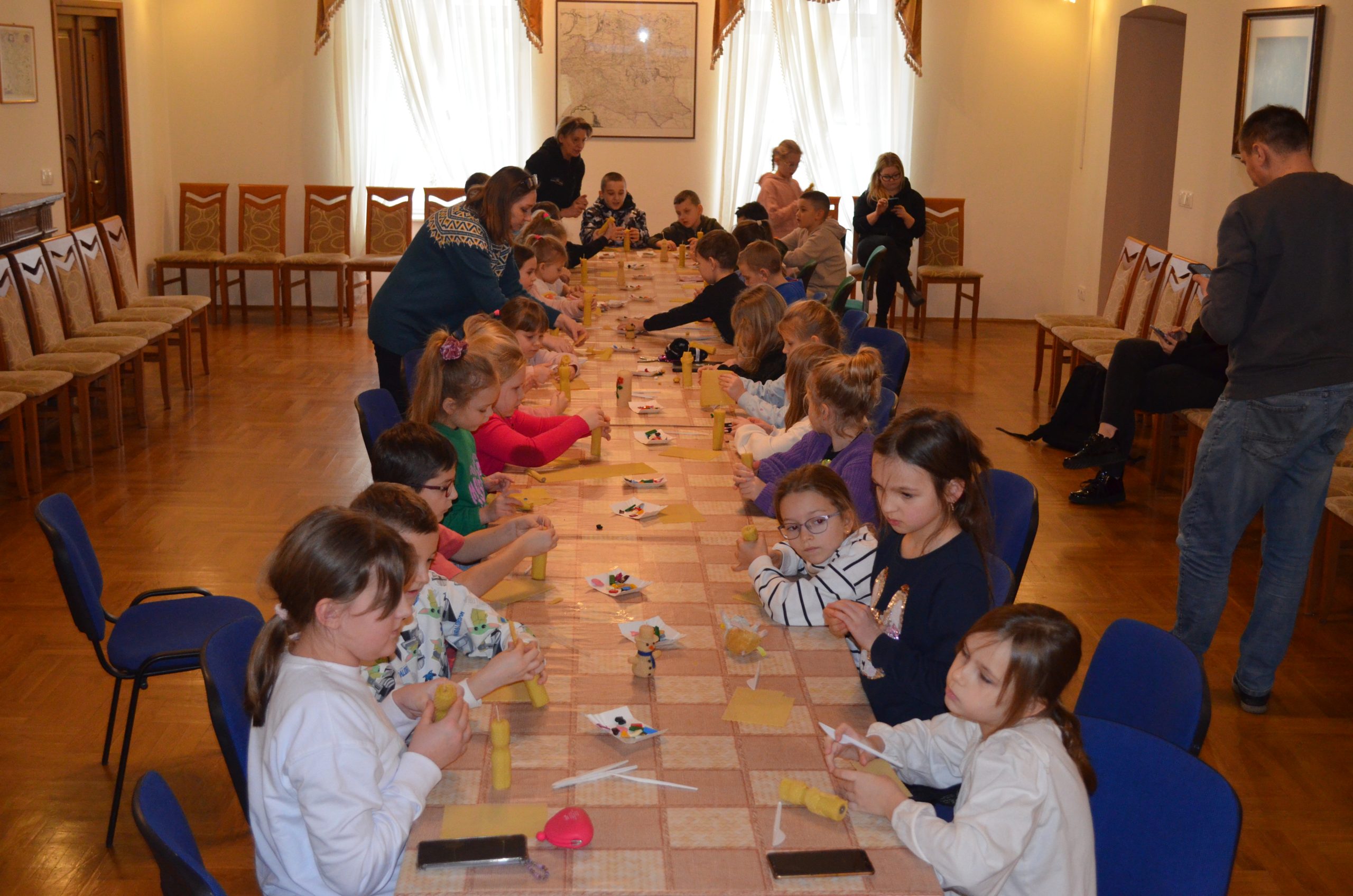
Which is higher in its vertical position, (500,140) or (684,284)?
(500,140)

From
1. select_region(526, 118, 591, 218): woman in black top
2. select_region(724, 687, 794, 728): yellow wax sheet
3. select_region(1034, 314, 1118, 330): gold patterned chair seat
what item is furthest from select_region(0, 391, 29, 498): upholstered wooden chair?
select_region(1034, 314, 1118, 330): gold patterned chair seat

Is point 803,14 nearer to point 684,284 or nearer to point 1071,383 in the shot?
point 684,284

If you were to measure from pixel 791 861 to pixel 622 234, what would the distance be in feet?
26.2

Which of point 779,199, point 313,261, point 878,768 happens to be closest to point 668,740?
point 878,768

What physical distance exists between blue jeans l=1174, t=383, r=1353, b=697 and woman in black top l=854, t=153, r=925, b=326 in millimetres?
6039

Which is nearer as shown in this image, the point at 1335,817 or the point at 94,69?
the point at 1335,817

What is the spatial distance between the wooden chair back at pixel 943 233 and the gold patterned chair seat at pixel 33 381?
7.15 metres

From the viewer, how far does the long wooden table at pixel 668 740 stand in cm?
175

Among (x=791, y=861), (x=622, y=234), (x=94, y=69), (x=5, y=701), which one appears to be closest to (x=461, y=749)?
(x=791, y=861)

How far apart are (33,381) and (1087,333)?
6.02 metres

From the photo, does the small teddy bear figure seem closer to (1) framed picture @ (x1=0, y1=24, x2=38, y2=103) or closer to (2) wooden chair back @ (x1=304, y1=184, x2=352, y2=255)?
(1) framed picture @ (x1=0, y1=24, x2=38, y2=103)

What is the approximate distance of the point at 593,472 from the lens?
12.2 feet

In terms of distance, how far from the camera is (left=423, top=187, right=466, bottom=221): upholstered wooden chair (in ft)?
35.2

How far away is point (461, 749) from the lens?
2016 mm
